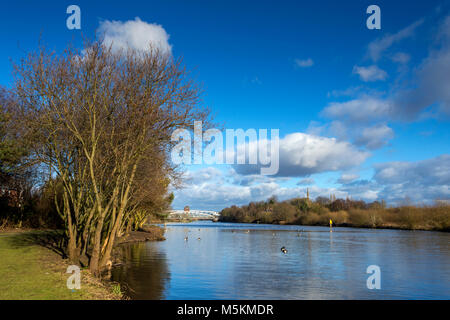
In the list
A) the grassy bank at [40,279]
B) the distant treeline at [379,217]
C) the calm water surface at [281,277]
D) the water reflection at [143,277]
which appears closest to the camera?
the grassy bank at [40,279]

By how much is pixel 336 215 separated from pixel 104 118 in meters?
118

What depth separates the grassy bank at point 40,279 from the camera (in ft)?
41.3

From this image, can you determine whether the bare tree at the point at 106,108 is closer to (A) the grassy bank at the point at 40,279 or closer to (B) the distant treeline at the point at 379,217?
(A) the grassy bank at the point at 40,279

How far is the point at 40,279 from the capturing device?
49.1 ft

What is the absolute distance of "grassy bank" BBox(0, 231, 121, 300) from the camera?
12594mm

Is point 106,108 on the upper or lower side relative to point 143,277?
upper

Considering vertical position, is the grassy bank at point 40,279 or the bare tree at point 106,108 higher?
the bare tree at point 106,108

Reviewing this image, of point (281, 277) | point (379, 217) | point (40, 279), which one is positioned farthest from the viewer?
point (379, 217)

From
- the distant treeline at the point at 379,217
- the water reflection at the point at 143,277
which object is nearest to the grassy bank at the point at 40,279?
the water reflection at the point at 143,277

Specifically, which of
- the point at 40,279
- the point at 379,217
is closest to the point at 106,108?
the point at 40,279

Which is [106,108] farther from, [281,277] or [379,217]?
[379,217]

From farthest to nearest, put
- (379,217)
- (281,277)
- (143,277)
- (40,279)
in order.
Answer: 1. (379,217)
2. (281,277)
3. (143,277)
4. (40,279)

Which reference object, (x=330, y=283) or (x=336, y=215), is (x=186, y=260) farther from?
(x=336, y=215)
